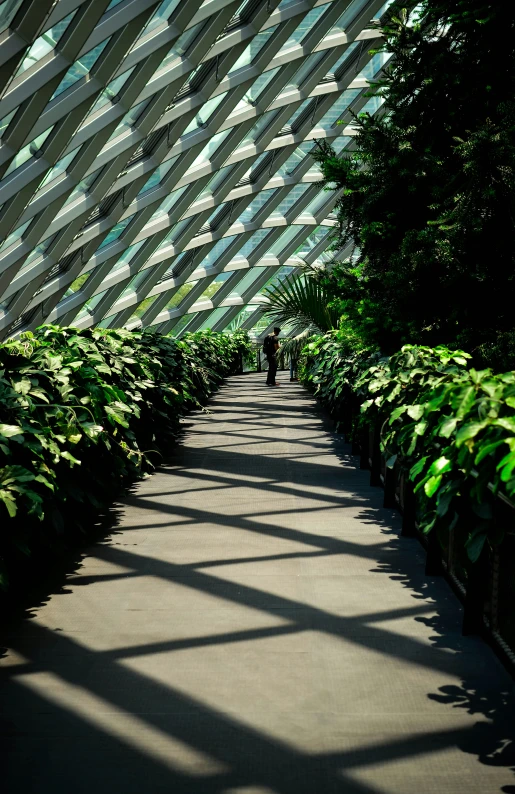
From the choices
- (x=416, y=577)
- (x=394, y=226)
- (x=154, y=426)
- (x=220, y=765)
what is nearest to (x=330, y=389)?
(x=154, y=426)

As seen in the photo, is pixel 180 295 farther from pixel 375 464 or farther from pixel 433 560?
pixel 433 560

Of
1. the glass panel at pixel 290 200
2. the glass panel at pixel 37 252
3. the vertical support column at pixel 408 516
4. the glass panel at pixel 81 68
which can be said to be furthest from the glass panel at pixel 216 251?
the vertical support column at pixel 408 516

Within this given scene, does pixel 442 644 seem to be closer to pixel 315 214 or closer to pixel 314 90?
pixel 314 90

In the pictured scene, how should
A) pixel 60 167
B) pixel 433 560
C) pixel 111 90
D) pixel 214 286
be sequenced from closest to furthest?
pixel 433 560, pixel 111 90, pixel 60 167, pixel 214 286

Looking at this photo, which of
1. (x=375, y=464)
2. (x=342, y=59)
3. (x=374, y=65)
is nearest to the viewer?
(x=375, y=464)

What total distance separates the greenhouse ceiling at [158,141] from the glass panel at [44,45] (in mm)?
24

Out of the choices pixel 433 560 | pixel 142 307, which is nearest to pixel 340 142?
pixel 142 307

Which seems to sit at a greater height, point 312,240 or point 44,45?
point 44,45

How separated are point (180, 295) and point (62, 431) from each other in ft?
72.2

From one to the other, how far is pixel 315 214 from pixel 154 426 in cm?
2025

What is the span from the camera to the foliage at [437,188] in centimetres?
539

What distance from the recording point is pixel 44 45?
10523 millimetres

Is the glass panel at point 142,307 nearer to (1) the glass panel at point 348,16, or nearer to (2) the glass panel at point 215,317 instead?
(2) the glass panel at point 215,317

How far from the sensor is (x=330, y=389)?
10.1m
